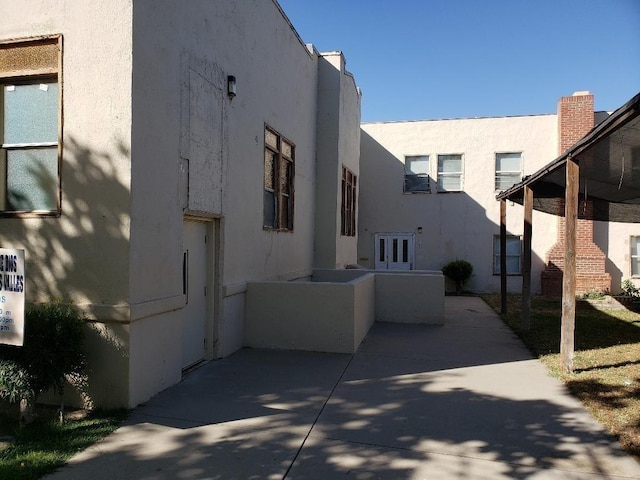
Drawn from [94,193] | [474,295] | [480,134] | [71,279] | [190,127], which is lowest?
[474,295]

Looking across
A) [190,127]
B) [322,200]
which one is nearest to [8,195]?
[190,127]

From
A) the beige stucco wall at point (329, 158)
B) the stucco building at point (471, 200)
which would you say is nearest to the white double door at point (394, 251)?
the stucco building at point (471, 200)

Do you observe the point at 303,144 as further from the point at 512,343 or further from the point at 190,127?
the point at 512,343

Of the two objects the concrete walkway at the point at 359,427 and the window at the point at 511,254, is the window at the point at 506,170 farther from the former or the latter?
the concrete walkway at the point at 359,427

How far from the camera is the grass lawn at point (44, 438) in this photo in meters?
3.55

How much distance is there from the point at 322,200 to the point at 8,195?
8044 millimetres

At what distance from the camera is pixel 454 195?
18.0 meters

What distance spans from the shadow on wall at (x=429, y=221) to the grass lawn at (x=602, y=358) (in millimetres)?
4752

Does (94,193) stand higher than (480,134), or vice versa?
(480,134)

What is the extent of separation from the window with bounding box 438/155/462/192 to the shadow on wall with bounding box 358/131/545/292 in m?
0.27

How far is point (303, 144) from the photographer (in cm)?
1124

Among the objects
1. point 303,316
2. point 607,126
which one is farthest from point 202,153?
point 607,126

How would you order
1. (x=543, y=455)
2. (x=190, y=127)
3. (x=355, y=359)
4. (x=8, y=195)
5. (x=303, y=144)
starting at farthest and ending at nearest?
1. (x=303, y=144)
2. (x=355, y=359)
3. (x=190, y=127)
4. (x=8, y=195)
5. (x=543, y=455)

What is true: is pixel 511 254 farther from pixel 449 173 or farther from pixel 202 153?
pixel 202 153
